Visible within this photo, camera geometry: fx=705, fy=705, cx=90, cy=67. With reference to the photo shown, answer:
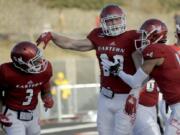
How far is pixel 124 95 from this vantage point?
8.53 metres

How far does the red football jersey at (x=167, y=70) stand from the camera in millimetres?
7543

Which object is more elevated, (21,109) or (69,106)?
(21,109)

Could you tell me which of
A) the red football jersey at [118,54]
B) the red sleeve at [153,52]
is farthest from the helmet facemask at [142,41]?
the red sleeve at [153,52]

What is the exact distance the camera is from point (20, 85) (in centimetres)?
855

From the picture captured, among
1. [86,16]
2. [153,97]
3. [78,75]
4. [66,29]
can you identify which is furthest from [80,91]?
[86,16]

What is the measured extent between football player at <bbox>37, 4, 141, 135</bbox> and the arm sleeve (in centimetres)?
34

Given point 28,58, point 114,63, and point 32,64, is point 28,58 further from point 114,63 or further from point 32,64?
point 114,63

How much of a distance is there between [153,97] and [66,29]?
77.3 ft

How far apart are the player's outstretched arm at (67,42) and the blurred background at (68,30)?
26.2 ft

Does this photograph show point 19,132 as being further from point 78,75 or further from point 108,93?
point 78,75

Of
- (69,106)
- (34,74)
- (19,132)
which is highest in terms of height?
(34,74)

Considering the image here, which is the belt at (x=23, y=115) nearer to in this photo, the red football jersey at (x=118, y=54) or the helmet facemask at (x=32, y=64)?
the helmet facemask at (x=32, y=64)

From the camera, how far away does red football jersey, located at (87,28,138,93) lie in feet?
27.7

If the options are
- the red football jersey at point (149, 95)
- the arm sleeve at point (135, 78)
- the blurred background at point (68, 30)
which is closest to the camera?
the arm sleeve at point (135, 78)
